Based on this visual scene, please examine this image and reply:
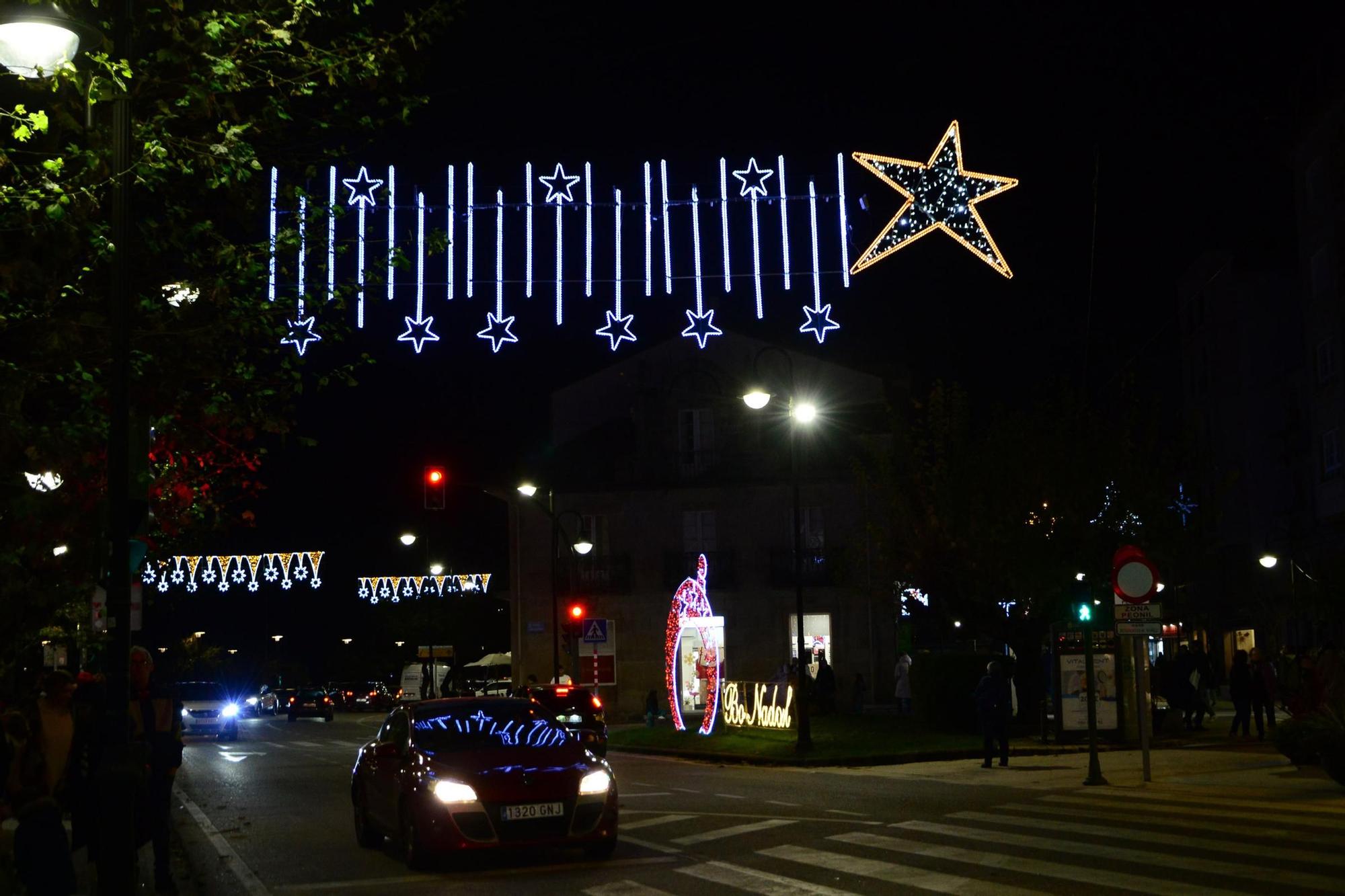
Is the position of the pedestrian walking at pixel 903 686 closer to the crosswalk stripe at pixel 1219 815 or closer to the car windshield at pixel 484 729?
the crosswalk stripe at pixel 1219 815

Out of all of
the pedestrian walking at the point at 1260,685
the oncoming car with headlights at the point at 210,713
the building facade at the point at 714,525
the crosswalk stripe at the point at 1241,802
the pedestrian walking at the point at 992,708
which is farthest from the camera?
the building facade at the point at 714,525

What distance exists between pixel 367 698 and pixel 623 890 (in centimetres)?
6271

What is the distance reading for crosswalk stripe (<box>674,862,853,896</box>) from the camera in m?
11.0

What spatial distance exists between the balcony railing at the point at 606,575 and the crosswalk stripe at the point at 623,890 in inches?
1547

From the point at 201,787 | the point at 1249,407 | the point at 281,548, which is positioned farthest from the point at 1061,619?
the point at 281,548

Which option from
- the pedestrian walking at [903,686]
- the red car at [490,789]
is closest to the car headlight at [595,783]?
the red car at [490,789]

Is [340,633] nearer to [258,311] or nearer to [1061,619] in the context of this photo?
[1061,619]

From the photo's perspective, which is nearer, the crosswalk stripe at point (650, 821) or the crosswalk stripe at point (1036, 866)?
the crosswalk stripe at point (1036, 866)

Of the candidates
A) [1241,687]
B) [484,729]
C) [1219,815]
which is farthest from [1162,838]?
[1241,687]

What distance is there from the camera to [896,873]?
38.8 ft

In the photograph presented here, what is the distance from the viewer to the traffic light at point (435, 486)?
34.9 m

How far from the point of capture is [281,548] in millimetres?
74562

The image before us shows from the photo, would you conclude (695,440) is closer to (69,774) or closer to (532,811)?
(532,811)

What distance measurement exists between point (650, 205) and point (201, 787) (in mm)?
11472
